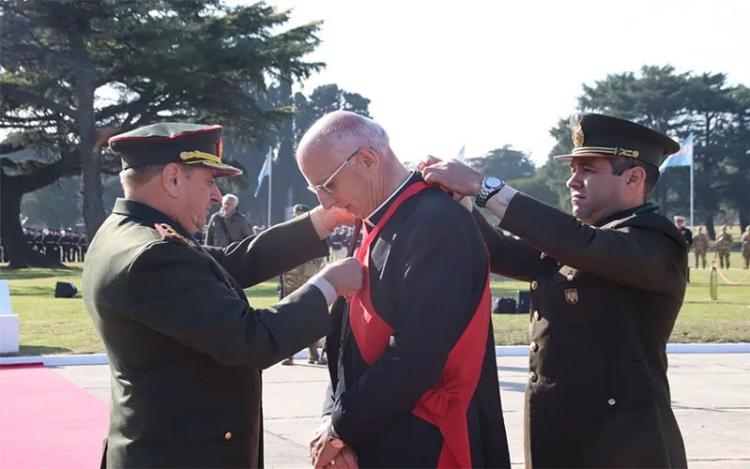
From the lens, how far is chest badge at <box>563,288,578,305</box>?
11.5ft

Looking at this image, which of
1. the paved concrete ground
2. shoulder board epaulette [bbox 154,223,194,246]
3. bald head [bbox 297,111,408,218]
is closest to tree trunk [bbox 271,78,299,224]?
the paved concrete ground

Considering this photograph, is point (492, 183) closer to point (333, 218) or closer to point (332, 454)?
point (333, 218)

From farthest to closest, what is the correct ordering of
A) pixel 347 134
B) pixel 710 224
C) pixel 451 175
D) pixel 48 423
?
pixel 710 224, pixel 48 423, pixel 451 175, pixel 347 134

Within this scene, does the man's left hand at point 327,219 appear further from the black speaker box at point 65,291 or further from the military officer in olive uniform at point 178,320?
the black speaker box at point 65,291

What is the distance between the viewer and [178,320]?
9.50 ft

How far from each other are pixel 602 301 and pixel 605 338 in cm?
13

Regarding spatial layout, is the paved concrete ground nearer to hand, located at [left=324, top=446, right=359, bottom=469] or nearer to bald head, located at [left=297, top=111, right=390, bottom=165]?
hand, located at [left=324, top=446, right=359, bottom=469]

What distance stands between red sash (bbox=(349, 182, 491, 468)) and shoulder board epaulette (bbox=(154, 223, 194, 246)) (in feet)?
2.02

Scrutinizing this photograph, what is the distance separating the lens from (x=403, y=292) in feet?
9.27

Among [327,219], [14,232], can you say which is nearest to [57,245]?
[14,232]

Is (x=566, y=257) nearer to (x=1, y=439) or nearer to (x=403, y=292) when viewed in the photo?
(x=403, y=292)

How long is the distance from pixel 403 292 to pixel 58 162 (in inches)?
1613

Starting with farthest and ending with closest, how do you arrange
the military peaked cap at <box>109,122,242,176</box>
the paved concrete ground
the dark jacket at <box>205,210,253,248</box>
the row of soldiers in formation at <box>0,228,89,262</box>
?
the row of soldiers in formation at <box>0,228,89,262</box> → the dark jacket at <box>205,210,253,248</box> → the paved concrete ground → the military peaked cap at <box>109,122,242,176</box>

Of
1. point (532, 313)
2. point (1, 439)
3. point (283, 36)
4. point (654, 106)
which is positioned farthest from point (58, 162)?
point (654, 106)
